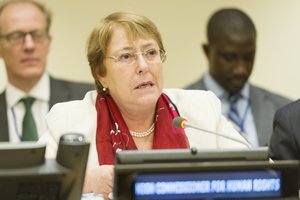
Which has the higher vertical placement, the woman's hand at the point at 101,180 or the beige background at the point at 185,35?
the beige background at the point at 185,35

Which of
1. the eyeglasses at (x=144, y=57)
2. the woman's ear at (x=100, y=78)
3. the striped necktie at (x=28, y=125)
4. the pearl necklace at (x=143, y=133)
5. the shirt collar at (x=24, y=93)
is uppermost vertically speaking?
the eyeglasses at (x=144, y=57)

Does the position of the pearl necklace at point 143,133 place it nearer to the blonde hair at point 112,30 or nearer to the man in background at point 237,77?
the blonde hair at point 112,30

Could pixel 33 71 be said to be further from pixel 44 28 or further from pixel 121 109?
pixel 121 109

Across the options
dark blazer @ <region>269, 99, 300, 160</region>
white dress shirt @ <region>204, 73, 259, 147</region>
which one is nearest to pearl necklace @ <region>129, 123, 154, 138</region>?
dark blazer @ <region>269, 99, 300, 160</region>

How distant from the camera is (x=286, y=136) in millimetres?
3068

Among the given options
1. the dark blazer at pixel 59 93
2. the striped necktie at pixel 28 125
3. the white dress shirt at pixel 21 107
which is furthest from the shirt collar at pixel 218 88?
the striped necktie at pixel 28 125

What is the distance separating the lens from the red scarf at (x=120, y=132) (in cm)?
275

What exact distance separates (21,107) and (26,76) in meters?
0.25

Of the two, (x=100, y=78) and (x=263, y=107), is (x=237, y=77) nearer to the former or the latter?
(x=263, y=107)

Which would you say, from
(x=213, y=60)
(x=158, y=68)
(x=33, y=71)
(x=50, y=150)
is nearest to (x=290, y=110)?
(x=158, y=68)

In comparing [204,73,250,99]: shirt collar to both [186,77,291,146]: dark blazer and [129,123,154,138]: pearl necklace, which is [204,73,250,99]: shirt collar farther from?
[129,123,154,138]: pearl necklace

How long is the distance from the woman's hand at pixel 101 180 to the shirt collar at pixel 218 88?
2.43 m

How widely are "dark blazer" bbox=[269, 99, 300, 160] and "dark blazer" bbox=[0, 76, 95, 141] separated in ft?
5.82

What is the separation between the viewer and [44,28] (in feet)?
15.1
